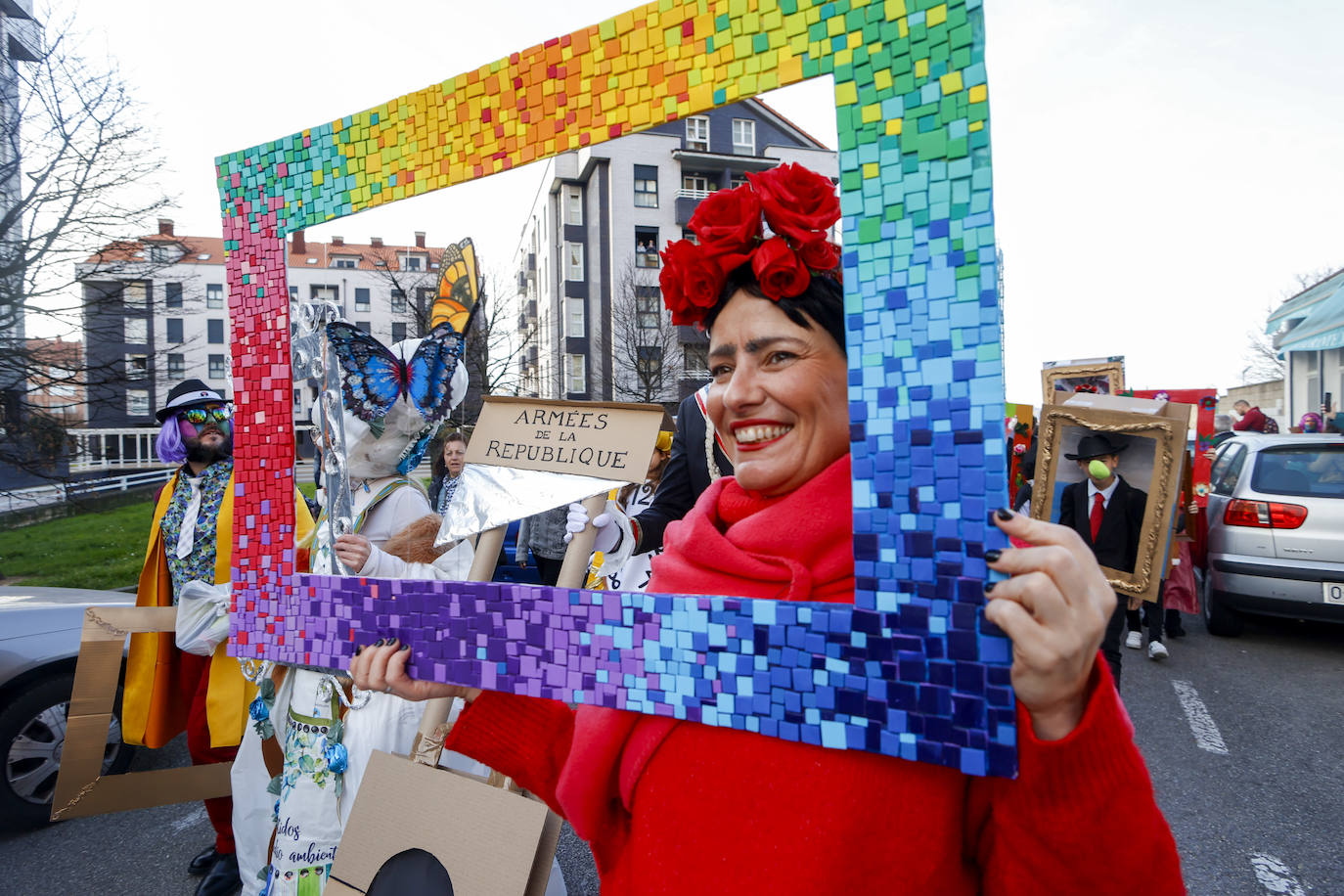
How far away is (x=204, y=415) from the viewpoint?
3600 mm

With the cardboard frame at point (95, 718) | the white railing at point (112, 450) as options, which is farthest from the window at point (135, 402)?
the cardboard frame at point (95, 718)

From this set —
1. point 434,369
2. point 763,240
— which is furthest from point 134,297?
point 763,240

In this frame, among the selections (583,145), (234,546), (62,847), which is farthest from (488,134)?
(62,847)

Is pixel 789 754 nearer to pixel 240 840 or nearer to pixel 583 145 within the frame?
pixel 583 145

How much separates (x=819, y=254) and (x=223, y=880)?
370 cm

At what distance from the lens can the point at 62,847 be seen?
3.62 m

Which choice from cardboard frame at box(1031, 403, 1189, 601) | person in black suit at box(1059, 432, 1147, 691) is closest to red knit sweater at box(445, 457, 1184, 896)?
cardboard frame at box(1031, 403, 1189, 601)

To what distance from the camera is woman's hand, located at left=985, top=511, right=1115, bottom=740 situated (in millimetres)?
763

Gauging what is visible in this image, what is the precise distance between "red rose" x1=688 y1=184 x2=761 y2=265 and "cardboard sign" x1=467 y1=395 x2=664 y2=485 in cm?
55

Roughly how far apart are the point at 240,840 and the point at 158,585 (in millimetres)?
1392

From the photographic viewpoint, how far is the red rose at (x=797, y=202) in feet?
3.39

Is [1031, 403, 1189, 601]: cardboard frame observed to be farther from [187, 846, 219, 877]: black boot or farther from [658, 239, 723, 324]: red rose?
[187, 846, 219, 877]: black boot

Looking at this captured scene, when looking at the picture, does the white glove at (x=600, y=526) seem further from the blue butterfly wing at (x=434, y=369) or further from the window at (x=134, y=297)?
the window at (x=134, y=297)

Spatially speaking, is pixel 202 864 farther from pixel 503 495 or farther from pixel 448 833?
pixel 503 495
